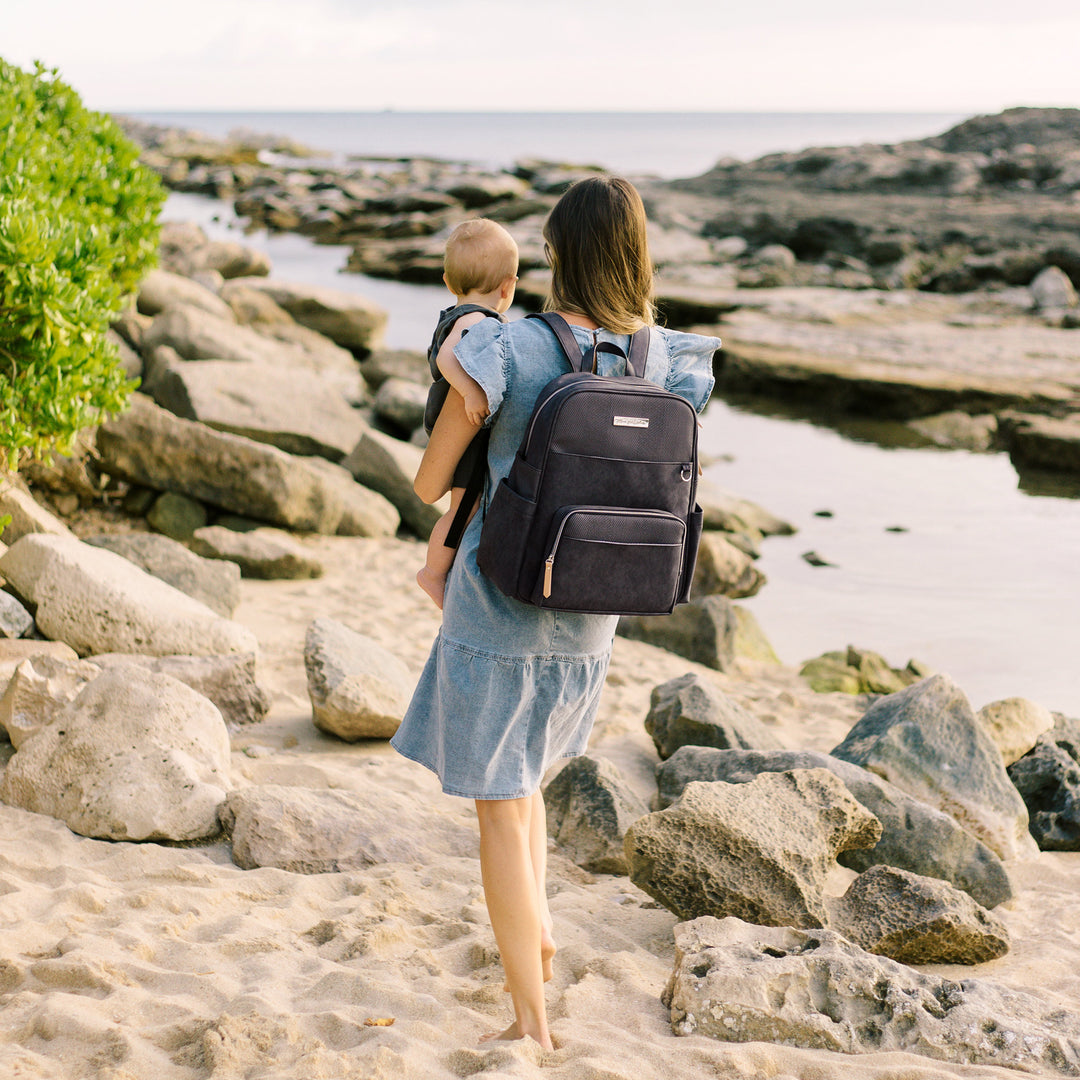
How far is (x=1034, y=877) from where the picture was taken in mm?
4320

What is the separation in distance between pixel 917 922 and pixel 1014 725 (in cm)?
224

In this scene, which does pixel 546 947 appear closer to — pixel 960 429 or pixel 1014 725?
pixel 1014 725

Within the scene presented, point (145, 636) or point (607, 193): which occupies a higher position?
point (607, 193)

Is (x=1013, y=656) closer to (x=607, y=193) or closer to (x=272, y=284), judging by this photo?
(x=607, y=193)

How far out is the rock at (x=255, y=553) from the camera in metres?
6.68

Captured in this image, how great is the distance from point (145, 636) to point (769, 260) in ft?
77.1

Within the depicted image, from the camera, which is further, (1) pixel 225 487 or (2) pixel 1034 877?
(1) pixel 225 487

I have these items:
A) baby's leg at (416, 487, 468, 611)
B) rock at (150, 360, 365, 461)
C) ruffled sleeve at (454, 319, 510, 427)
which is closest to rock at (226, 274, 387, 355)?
rock at (150, 360, 365, 461)

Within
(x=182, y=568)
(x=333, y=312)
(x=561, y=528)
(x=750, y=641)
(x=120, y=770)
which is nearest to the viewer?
(x=561, y=528)

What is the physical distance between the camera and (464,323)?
7.53 feet

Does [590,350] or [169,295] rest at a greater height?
[169,295]

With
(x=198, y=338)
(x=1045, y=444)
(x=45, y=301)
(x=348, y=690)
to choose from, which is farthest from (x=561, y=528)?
(x=1045, y=444)

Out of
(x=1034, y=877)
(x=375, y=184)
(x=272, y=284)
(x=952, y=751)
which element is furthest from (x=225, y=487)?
(x=375, y=184)

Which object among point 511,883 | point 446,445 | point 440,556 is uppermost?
point 446,445
